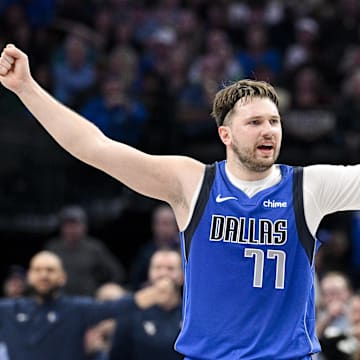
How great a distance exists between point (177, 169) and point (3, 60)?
94cm

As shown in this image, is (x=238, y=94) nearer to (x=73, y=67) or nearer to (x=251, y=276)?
(x=251, y=276)

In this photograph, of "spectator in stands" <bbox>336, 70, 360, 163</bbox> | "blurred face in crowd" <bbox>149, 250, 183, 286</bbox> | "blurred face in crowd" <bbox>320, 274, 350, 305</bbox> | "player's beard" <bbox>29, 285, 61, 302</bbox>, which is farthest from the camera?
"spectator in stands" <bbox>336, 70, 360, 163</bbox>

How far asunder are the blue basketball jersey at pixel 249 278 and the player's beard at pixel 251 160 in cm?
12

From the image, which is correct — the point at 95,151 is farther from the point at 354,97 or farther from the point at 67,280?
the point at 354,97

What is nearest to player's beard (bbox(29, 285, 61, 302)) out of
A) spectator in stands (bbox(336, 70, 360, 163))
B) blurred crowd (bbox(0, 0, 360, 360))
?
blurred crowd (bbox(0, 0, 360, 360))

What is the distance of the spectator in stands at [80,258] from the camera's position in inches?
438

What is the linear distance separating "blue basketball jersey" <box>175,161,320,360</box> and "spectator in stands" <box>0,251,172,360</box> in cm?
428

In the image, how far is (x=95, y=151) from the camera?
201 inches

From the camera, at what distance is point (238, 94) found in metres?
5.11

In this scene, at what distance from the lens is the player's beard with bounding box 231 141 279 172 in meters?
4.97

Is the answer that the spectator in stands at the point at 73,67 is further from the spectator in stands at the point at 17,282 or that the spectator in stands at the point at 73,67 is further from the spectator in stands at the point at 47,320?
the spectator in stands at the point at 47,320

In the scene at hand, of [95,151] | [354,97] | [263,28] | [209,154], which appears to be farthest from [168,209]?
[95,151]

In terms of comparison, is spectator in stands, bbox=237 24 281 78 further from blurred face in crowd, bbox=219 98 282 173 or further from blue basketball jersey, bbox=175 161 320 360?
blue basketball jersey, bbox=175 161 320 360

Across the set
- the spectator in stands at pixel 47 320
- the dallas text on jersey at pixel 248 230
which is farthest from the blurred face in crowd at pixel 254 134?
the spectator in stands at pixel 47 320
